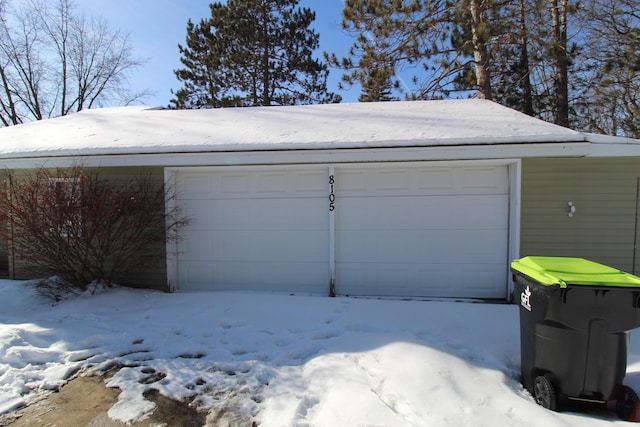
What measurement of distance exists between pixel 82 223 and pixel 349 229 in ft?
13.5

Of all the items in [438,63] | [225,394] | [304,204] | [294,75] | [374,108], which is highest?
[294,75]

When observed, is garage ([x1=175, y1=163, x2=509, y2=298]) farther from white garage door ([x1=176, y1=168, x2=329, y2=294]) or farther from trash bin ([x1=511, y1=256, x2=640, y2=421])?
trash bin ([x1=511, y1=256, x2=640, y2=421])

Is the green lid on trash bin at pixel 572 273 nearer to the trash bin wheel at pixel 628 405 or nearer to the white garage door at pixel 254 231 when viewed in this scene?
the trash bin wheel at pixel 628 405

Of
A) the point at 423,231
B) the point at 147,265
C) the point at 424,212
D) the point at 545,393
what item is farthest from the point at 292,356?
the point at 147,265

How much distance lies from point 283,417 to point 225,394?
2.13 ft

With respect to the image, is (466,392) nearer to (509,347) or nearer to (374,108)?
(509,347)

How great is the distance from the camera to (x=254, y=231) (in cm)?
597

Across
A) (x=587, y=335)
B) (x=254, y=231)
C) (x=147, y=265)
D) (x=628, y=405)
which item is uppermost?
(x=254, y=231)

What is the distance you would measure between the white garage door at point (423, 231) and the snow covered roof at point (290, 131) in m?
0.57

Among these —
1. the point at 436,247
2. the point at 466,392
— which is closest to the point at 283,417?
the point at 466,392

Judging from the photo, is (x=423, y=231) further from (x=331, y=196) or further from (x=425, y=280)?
(x=331, y=196)

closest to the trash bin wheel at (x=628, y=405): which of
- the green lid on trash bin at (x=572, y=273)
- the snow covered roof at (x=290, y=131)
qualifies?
the green lid on trash bin at (x=572, y=273)

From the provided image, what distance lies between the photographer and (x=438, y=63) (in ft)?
38.2

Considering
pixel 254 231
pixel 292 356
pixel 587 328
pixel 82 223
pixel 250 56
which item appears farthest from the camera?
pixel 250 56
